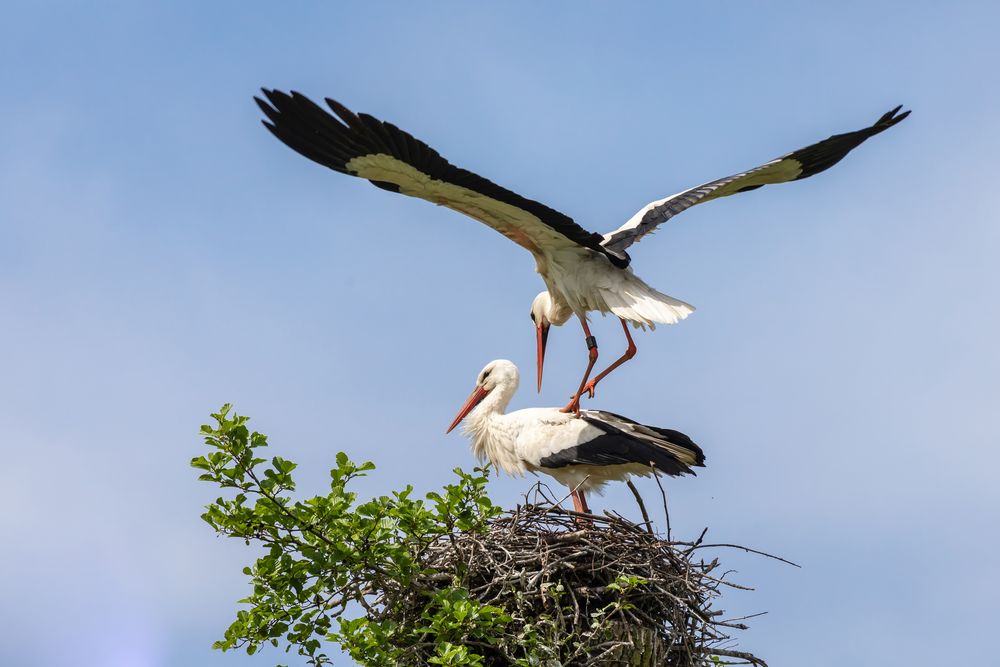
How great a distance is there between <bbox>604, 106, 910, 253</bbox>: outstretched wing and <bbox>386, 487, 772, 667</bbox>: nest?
2575 millimetres

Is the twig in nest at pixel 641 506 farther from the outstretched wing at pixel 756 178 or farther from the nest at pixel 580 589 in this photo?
the outstretched wing at pixel 756 178

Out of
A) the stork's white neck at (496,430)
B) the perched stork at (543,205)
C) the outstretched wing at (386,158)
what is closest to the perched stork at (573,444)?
the stork's white neck at (496,430)

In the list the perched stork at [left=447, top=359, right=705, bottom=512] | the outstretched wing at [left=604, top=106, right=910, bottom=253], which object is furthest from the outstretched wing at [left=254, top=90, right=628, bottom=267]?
the perched stork at [left=447, top=359, right=705, bottom=512]

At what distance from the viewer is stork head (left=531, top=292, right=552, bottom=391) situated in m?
10.8

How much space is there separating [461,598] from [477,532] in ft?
1.92

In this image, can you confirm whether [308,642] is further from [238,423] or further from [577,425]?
[577,425]

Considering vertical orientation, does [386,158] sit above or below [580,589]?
above

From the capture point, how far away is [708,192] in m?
10.2

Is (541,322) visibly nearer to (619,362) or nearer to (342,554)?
(619,362)

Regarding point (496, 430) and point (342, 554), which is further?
point (496, 430)

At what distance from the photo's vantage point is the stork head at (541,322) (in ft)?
35.6

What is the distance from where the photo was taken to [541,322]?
10992 mm

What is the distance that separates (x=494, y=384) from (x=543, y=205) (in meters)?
2.00

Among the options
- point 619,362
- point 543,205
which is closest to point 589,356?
point 619,362
